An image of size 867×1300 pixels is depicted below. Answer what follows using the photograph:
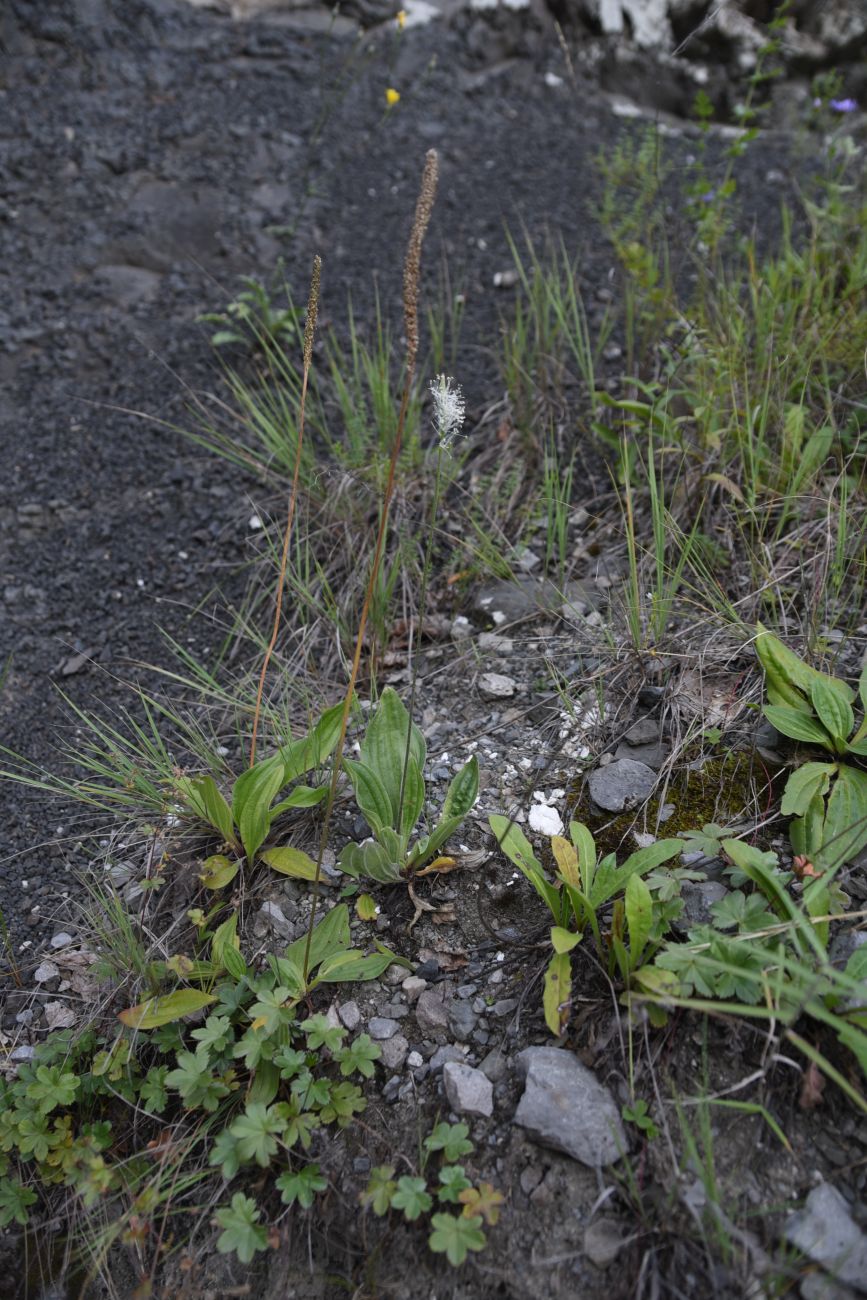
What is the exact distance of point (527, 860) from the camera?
5.95 feet

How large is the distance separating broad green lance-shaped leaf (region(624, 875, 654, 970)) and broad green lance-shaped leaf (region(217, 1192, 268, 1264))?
A: 76 centimetres

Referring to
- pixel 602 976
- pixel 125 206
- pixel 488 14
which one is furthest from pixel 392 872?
pixel 488 14

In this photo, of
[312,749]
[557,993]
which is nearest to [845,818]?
[557,993]

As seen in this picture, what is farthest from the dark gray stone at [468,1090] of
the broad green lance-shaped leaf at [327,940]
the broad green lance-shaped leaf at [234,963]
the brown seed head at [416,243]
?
the brown seed head at [416,243]

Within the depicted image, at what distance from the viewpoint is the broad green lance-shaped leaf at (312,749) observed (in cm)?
200

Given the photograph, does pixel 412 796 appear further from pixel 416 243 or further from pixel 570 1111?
pixel 416 243

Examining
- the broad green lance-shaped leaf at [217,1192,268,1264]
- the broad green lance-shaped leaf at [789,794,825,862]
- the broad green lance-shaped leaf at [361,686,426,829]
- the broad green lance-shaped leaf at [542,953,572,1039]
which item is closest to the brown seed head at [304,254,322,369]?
the broad green lance-shaped leaf at [361,686,426,829]

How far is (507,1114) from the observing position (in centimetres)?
161

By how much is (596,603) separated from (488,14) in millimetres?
3457

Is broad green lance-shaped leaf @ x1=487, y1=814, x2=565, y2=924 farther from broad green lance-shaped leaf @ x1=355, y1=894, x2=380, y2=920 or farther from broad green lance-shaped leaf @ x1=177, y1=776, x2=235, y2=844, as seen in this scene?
broad green lance-shaped leaf @ x1=177, y1=776, x2=235, y2=844

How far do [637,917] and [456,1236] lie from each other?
583mm

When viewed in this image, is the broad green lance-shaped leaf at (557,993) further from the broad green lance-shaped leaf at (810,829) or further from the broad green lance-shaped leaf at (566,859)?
the broad green lance-shaped leaf at (810,829)

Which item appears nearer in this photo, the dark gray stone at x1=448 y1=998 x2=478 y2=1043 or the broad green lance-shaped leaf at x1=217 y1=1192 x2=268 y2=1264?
the broad green lance-shaped leaf at x1=217 y1=1192 x2=268 y2=1264

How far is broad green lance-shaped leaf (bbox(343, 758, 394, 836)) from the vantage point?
6.25 feet
